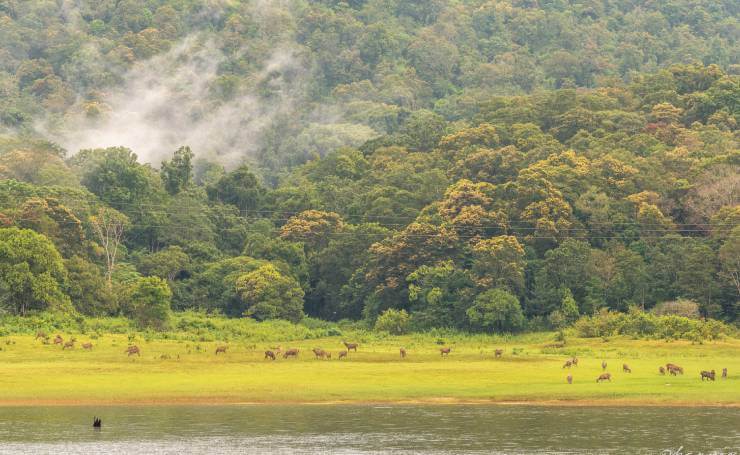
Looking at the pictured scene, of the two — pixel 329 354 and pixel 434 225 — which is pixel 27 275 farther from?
pixel 434 225

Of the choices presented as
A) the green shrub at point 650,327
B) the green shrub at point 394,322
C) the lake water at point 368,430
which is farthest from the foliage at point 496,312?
the lake water at point 368,430

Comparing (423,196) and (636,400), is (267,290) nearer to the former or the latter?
(423,196)

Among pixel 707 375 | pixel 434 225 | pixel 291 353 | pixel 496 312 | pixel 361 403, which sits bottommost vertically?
pixel 361 403

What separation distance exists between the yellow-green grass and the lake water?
8.21 feet

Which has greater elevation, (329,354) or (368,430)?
(329,354)

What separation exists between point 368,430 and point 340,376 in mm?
15383

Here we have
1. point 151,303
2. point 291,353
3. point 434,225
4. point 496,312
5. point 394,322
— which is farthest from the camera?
point 434,225

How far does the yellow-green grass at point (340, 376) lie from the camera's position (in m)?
54.5

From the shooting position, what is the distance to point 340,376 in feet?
197

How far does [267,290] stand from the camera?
340 feet

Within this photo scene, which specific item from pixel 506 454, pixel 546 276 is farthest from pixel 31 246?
pixel 506 454

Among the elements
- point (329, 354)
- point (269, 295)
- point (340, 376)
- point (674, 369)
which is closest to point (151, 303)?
point (269, 295)

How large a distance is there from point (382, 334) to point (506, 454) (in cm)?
5550

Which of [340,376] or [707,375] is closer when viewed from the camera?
[707,375]
